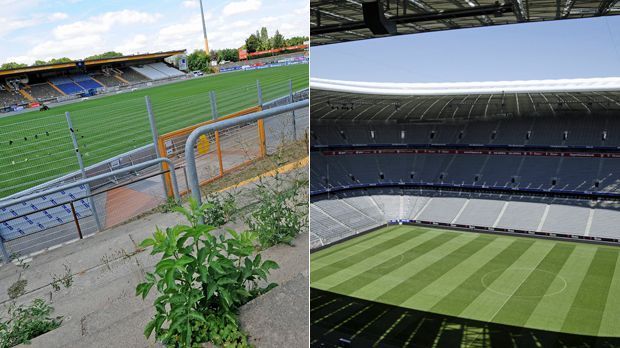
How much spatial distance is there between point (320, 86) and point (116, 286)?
308 centimetres

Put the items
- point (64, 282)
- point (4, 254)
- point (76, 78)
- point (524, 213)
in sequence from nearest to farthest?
point (64, 282), point (4, 254), point (524, 213), point (76, 78)

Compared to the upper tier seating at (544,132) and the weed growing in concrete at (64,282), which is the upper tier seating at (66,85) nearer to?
the upper tier seating at (544,132)

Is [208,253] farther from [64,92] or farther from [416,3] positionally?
[64,92]

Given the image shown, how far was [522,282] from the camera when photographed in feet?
38.5

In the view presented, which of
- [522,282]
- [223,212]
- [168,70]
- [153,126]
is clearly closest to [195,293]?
[223,212]

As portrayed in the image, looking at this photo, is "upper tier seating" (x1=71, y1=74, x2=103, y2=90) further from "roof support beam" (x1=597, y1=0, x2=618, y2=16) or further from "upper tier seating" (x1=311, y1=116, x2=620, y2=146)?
"roof support beam" (x1=597, y1=0, x2=618, y2=16)

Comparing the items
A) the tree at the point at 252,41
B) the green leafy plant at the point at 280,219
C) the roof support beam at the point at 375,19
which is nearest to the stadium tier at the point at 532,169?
the tree at the point at 252,41

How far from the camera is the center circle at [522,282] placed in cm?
936

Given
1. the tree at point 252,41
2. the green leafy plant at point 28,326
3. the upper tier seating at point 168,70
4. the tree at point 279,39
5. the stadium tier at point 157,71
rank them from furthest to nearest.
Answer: the upper tier seating at point 168,70 < the stadium tier at point 157,71 < the tree at point 252,41 < the green leafy plant at point 28,326 < the tree at point 279,39

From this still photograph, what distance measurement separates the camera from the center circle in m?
9.36

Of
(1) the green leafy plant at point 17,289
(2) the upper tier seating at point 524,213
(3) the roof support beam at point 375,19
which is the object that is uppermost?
(3) the roof support beam at point 375,19

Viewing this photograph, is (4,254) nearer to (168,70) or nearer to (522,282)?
(522,282)

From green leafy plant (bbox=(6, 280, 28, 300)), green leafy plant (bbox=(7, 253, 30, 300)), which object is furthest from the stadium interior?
green leafy plant (bbox=(6, 280, 28, 300))

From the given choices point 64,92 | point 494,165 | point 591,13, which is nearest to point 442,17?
point 591,13
